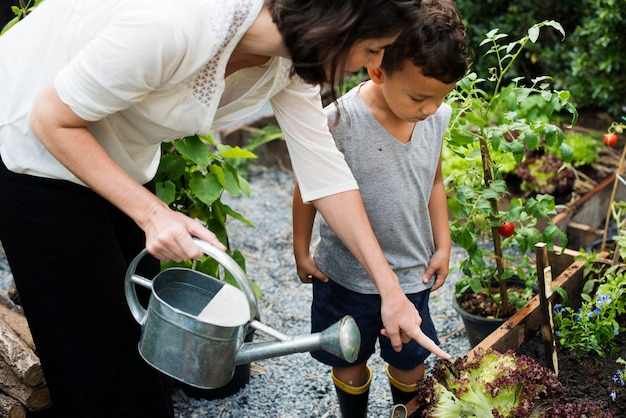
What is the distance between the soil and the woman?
71 centimetres

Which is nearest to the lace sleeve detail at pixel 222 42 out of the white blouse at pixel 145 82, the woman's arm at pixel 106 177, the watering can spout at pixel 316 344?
the white blouse at pixel 145 82

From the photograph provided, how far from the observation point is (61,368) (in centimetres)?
175

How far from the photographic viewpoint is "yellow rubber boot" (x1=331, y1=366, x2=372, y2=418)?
6.94ft

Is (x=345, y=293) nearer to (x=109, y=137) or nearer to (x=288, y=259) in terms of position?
(x=109, y=137)

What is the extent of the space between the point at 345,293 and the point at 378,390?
685 millimetres

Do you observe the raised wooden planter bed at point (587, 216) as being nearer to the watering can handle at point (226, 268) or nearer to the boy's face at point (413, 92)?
the boy's face at point (413, 92)

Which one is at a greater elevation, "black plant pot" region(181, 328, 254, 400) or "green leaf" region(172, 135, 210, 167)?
"green leaf" region(172, 135, 210, 167)

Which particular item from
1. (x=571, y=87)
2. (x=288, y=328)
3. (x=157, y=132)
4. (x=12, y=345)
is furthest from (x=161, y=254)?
(x=571, y=87)

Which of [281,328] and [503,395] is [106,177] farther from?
[281,328]

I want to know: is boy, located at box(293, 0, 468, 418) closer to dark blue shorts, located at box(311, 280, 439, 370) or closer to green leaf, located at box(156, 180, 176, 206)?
dark blue shorts, located at box(311, 280, 439, 370)

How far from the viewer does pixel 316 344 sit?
1.42 m

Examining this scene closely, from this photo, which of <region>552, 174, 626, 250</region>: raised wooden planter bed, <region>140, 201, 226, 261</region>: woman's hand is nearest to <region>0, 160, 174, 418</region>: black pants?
<region>140, 201, 226, 261</region>: woman's hand

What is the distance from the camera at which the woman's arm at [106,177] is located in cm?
136

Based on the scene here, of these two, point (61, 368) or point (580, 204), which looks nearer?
point (61, 368)
